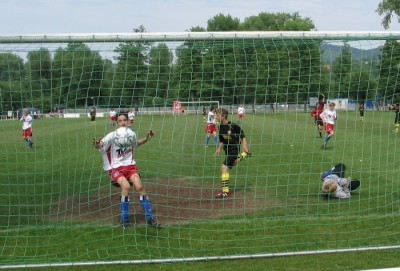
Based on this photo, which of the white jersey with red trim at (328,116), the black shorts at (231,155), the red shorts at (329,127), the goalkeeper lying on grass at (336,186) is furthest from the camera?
the red shorts at (329,127)

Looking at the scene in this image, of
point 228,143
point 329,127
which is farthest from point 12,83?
point 329,127

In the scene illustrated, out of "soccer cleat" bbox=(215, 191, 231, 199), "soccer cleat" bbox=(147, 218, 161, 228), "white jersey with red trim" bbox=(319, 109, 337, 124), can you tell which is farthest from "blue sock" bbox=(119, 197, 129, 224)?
"white jersey with red trim" bbox=(319, 109, 337, 124)

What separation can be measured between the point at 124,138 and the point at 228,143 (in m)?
3.03

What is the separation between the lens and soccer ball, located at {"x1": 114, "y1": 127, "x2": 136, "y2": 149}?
7715 millimetres

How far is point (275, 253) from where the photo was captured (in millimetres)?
6277

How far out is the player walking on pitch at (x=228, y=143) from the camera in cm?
990

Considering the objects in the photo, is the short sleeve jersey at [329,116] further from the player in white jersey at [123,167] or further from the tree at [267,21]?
the tree at [267,21]

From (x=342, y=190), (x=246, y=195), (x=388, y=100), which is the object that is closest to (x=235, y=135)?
(x=246, y=195)

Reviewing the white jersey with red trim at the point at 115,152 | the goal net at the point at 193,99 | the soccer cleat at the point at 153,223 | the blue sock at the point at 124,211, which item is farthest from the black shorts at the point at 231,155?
the blue sock at the point at 124,211

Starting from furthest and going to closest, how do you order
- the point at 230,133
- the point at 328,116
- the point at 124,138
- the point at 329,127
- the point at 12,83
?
the point at 329,127, the point at 328,116, the point at 230,133, the point at 124,138, the point at 12,83

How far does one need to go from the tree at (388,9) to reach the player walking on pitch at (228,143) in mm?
41025

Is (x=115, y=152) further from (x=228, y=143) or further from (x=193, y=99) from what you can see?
(x=228, y=143)

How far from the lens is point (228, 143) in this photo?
10188 mm

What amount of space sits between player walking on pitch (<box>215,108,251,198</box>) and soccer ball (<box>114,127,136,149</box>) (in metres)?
2.38
